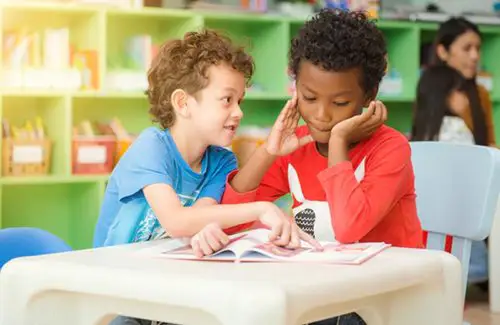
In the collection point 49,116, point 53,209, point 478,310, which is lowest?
point 478,310

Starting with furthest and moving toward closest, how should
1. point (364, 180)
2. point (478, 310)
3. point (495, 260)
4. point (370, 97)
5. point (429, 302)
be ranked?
point (478, 310) → point (495, 260) → point (370, 97) → point (364, 180) → point (429, 302)

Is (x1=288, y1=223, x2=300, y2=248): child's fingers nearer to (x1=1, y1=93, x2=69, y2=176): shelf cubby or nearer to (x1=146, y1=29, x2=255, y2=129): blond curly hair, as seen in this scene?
(x1=146, y1=29, x2=255, y2=129): blond curly hair

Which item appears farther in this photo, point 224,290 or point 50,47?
point 50,47

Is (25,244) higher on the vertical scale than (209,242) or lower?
lower

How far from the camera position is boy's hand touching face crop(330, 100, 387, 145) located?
1.70 m

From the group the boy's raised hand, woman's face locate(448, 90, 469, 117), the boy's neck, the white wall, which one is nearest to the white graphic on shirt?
the boy's raised hand

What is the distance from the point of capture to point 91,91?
435cm

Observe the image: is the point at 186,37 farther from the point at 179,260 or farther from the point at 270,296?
the point at 270,296

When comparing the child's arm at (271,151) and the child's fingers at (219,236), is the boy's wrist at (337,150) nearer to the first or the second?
the child's arm at (271,151)

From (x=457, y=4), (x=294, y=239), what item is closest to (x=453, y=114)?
(x=457, y=4)

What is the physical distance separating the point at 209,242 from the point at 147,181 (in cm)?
34

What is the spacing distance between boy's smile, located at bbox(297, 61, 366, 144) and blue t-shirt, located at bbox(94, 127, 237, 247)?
0.81ft

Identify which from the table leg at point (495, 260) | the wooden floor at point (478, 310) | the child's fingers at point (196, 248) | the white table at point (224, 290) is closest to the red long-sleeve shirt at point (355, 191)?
the white table at point (224, 290)

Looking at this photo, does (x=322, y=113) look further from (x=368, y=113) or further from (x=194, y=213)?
(x=194, y=213)
